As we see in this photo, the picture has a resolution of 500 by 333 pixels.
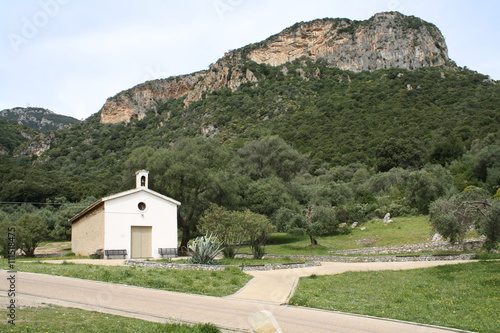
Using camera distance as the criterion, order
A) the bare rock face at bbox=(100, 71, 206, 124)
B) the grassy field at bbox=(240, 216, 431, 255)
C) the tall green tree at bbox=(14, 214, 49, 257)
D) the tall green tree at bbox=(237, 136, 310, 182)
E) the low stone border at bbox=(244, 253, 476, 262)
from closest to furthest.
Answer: the low stone border at bbox=(244, 253, 476, 262)
the grassy field at bbox=(240, 216, 431, 255)
the tall green tree at bbox=(14, 214, 49, 257)
the tall green tree at bbox=(237, 136, 310, 182)
the bare rock face at bbox=(100, 71, 206, 124)

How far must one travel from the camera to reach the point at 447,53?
120000 millimetres

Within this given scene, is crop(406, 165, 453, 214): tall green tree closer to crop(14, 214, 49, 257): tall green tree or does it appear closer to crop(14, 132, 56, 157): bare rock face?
crop(14, 214, 49, 257): tall green tree

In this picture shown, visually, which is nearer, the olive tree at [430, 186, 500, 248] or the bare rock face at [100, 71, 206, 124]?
the olive tree at [430, 186, 500, 248]

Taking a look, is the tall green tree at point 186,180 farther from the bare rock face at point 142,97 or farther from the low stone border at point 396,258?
the bare rock face at point 142,97

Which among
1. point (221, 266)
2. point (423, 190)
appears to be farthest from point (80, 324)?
point (423, 190)

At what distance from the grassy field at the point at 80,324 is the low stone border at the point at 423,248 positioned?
19299 mm

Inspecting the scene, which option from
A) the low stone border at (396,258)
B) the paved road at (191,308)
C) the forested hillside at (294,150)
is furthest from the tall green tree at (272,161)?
the paved road at (191,308)

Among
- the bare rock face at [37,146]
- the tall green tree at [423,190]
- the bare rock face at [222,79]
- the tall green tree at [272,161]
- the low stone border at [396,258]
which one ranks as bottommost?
the low stone border at [396,258]

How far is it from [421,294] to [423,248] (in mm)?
14441

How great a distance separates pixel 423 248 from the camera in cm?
2497

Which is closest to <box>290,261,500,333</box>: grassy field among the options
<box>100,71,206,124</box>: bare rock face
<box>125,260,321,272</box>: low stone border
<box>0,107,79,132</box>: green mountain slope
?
<box>125,260,321,272</box>: low stone border

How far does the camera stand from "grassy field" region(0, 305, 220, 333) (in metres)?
7.01

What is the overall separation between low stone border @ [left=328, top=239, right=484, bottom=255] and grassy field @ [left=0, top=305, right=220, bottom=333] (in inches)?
760

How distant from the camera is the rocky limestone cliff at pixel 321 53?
112m
